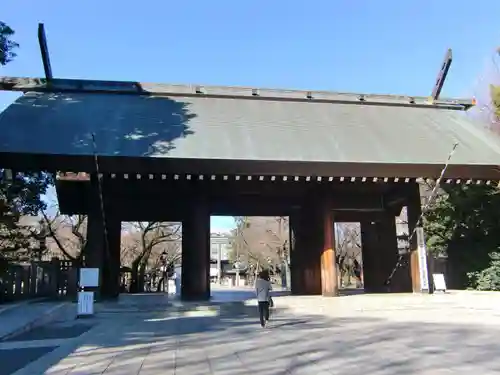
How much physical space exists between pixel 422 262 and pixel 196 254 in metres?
7.39

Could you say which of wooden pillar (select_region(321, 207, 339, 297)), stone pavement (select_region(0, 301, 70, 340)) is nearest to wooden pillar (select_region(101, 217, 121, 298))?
stone pavement (select_region(0, 301, 70, 340))

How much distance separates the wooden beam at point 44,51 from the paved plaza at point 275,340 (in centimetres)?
911

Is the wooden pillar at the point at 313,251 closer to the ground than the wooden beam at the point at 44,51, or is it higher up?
closer to the ground

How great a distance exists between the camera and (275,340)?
8.03m

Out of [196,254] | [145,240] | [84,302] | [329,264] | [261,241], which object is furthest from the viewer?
[261,241]

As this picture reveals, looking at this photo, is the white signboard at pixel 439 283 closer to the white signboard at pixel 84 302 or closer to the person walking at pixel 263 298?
the person walking at pixel 263 298

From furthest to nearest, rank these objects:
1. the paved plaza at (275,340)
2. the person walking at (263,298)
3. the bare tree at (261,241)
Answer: the bare tree at (261,241)
the person walking at (263,298)
the paved plaza at (275,340)

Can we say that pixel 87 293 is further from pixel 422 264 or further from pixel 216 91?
pixel 422 264

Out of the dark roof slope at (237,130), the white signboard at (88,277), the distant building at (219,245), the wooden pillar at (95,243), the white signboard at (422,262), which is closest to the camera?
the white signboard at (88,277)

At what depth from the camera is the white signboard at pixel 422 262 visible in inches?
598

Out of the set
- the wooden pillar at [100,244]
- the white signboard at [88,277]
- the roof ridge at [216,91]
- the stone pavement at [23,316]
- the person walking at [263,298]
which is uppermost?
the roof ridge at [216,91]

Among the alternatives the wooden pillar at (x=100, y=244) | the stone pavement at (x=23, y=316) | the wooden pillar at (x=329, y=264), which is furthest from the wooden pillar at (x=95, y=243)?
the wooden pillar at (x=329, y=264)

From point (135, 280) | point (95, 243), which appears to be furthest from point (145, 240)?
point (95, 243)

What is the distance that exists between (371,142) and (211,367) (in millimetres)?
11178
